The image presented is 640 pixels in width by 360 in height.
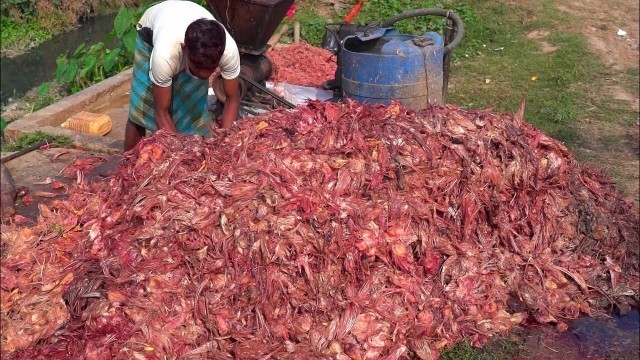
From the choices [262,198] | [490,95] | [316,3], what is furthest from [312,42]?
[262,198]

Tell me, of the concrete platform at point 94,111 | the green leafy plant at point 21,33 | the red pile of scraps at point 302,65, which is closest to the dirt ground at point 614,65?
the red pile of scraps at point 302,65

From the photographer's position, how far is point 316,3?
13305mm

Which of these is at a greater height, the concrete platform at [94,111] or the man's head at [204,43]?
the man's head at [204,43]

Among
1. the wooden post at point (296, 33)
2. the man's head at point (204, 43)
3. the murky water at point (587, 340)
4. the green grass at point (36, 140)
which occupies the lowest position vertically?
the wooden post at point (296, 33)

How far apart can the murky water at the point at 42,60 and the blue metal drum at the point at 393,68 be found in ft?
22.8

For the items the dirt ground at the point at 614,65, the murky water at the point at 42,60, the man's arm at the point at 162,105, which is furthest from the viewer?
the murky water at the point at 42,60

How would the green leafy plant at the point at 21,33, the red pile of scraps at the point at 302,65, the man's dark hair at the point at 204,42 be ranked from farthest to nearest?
the green leafy plant at the point at 21,33 → the red pile of scraps at the point at 302,65 → the man's dark hair at the point at 204,42

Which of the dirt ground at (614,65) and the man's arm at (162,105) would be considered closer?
the man's arm at (162,105)

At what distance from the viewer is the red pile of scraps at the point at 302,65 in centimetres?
909

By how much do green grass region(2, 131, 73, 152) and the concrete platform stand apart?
0.24 feet

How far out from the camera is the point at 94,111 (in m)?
8.61

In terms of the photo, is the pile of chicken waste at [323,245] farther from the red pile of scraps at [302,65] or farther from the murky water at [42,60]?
the murky water at [42,60]

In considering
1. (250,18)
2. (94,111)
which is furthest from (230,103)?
(94,111)

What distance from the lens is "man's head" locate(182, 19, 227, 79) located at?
4.78 metres
